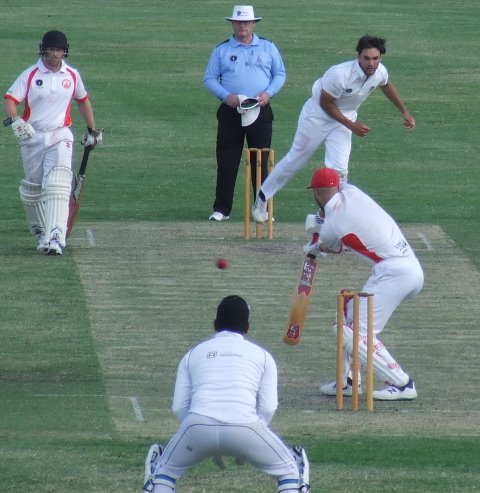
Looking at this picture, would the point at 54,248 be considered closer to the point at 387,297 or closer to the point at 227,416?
the point at 387,297

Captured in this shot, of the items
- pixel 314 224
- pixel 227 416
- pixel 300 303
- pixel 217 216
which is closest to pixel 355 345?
pixel 300 303

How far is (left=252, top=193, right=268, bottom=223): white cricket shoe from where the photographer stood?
15.4 m

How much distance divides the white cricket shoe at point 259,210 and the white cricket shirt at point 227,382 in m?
7.46

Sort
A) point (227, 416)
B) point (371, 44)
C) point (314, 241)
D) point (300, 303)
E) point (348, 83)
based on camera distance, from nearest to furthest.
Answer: point (227, 416), point (300, 303), point (314, 241), point (371, 44), point (348, 83)

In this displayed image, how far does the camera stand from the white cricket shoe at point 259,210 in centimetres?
1543

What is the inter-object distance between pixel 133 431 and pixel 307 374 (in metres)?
1.89

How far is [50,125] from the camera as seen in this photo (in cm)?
1459

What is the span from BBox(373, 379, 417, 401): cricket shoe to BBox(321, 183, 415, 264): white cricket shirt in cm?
85

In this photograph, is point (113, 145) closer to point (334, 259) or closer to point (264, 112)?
point (264, 112)

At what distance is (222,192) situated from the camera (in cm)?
1652

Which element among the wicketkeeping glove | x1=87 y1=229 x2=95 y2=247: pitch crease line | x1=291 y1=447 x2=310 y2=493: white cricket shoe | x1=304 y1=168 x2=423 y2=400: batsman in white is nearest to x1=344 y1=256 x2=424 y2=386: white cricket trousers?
x1=304 y1=168 x2=423 y2=400: batsman in white

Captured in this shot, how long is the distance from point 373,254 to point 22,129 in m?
4.81

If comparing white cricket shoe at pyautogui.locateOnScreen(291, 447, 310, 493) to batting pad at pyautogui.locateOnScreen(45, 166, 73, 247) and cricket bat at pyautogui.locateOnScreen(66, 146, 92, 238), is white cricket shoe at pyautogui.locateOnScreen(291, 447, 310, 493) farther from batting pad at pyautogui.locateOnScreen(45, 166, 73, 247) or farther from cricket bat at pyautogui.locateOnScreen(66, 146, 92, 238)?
cricket bat at pyautogui.locateOnScreen(66, 146, 92, 238)

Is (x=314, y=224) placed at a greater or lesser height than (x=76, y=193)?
greater
